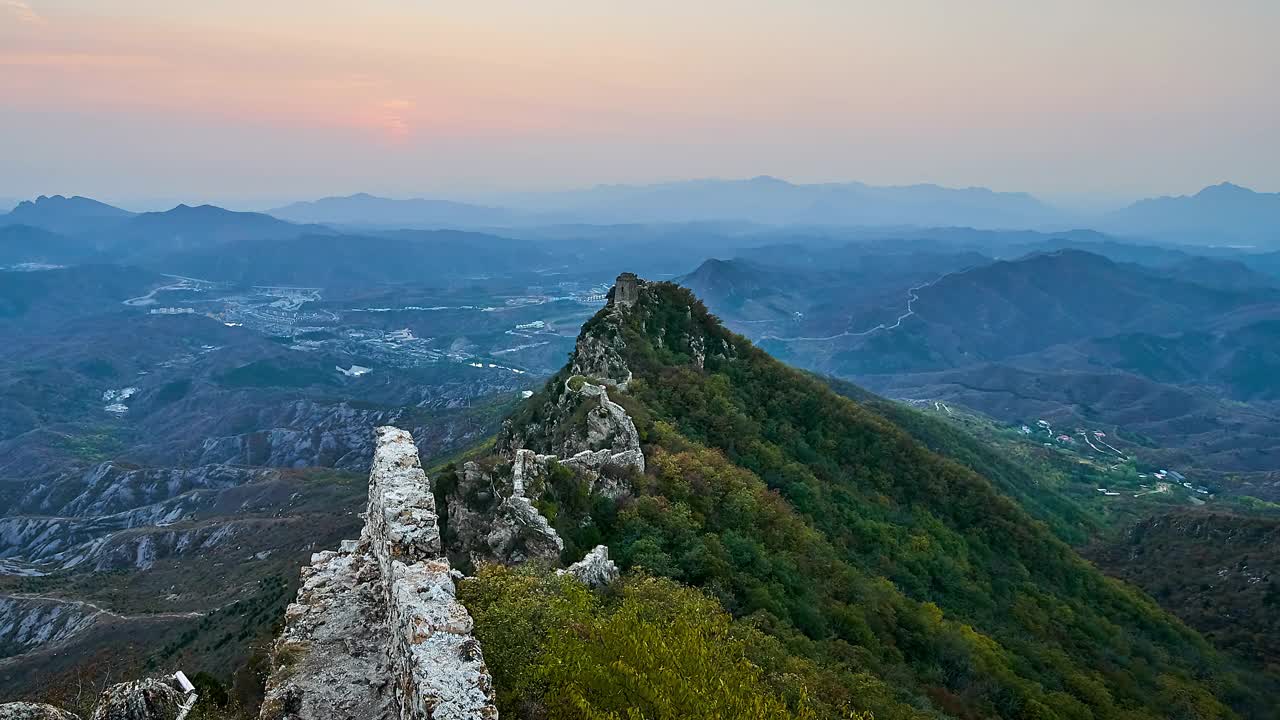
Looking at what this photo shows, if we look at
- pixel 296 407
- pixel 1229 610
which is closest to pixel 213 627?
pixel 1229 610

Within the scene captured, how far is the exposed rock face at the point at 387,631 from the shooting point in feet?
35.9

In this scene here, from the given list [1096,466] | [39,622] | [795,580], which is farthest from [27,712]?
[1096,466]

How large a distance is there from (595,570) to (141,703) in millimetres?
12381

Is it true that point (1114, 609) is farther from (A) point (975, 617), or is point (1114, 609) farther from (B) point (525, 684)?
(B) point (525, 684)

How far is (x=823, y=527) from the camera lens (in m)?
37.3

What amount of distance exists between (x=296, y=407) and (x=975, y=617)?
188 meters

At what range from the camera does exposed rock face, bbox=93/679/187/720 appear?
1634 cm

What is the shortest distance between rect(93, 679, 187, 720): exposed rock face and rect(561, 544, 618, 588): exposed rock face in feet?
36.1

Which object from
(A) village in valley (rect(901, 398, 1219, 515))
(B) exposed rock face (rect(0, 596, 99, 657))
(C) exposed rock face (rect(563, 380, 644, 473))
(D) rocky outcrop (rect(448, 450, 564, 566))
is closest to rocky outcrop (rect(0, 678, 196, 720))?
(D) rocky outcrop (rect(448, 450, 564, 566))

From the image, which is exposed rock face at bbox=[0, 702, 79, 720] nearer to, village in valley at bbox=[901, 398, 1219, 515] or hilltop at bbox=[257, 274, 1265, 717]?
hilltop at bbox=[257, 274, 1265, 717]

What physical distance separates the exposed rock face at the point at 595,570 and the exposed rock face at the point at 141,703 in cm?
1099

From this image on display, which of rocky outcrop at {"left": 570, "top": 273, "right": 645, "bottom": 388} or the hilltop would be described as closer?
the hilltop

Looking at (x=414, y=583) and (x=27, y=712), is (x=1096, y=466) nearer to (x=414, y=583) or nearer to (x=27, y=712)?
(x=414, y=583)

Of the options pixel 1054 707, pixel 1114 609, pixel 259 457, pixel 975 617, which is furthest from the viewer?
pixel 259 457
